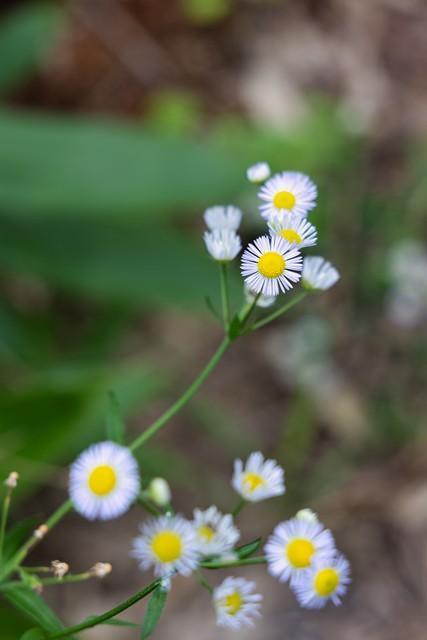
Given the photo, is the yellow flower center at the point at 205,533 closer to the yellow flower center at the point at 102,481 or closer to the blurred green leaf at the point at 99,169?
the yellow flower center at the point at 102,481

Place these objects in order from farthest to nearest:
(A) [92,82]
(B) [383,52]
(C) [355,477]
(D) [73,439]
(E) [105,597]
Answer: (B) [383,52] < (A) [92,82] < (C) [355,477] < (E) [105,597] < (D) [73,439]

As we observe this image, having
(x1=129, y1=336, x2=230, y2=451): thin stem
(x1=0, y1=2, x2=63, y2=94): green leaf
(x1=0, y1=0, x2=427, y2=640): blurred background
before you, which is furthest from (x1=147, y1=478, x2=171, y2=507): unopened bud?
(x1=0, y1=2, x2=63, y2=94): green leaf

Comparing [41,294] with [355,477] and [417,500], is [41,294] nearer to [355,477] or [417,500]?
[355,477]

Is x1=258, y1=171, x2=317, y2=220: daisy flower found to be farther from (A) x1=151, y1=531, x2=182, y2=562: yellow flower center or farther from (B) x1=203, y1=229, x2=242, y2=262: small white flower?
(A) x1=151, y1=531, x2=182, y2=562: yellow flower center

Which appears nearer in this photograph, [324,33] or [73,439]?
[73,439]

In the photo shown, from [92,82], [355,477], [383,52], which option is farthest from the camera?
[383,52]

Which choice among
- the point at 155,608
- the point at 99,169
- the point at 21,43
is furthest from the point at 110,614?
the point at 21,43

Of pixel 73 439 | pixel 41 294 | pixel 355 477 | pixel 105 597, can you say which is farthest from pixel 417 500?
pixel 41 294
